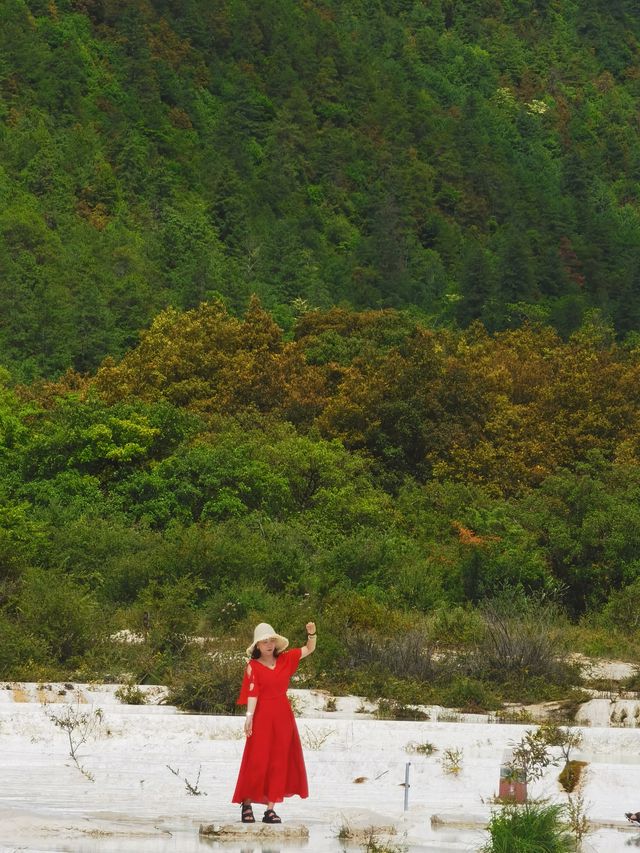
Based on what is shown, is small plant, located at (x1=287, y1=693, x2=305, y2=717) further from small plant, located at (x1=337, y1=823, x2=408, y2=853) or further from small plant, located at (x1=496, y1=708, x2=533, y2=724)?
small plant, located at (x1=337, y1=823, x2=408, y2=853)

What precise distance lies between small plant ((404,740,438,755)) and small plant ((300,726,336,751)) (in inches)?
26.8

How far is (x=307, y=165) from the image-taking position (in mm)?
92000

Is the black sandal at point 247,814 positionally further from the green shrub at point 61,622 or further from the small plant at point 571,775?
the green shrub at point 61,622

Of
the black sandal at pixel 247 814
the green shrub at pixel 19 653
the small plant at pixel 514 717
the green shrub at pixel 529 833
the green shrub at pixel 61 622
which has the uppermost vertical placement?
the green shrub at pixel 529 833

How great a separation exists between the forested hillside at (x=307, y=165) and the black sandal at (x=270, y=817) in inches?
1488

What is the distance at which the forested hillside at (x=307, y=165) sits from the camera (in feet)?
205

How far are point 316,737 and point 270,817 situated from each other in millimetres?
3350

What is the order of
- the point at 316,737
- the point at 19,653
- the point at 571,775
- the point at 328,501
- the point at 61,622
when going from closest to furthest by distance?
the point at 571,775
the point at 316,737
the point at 19,653
the point at 61,622
the point at 328,501

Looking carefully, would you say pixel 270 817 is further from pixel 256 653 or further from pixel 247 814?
pixel 256 653

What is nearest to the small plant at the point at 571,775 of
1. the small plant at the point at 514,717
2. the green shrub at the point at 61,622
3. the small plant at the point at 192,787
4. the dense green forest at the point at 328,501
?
the small plant at the point at 192,787

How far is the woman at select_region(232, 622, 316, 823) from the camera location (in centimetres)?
1038

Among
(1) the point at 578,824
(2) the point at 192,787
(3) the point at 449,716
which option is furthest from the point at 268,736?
(3) the point at 449,716

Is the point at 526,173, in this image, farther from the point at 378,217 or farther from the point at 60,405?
the point at 60,405

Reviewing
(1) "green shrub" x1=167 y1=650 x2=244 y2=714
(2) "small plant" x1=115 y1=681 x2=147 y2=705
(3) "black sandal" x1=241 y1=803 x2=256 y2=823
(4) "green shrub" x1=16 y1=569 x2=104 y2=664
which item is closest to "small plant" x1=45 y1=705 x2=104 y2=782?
(2) "small plant" x1=115 y1=681 x2=147 y2=705
